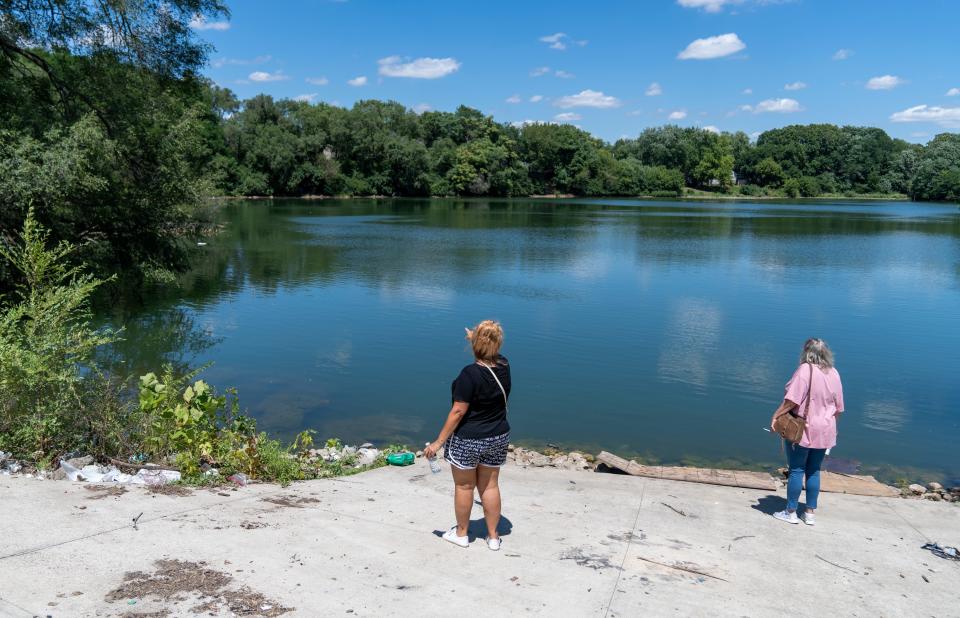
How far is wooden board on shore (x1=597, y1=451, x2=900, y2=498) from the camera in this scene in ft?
25.8

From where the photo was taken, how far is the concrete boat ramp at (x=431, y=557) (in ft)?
14.2

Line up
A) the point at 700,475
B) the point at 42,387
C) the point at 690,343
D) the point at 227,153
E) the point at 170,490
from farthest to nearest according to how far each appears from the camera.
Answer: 1. the point at 227,153
2. the point at 690,343
3. the point at 700,475
4. the point at 42,387
5. the point at 170,490

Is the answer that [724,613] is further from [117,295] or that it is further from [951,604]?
[117,295]

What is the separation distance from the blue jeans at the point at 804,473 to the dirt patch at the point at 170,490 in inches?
205

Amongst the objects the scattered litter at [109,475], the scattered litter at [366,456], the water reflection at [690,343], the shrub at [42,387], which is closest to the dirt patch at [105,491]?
the scattered litter at [109,475]

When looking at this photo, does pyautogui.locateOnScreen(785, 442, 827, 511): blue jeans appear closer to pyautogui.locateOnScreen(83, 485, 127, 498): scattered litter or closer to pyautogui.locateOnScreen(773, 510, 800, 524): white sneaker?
pyautogui.locateOnScreen(773, 510, 800, 524): white sneaker

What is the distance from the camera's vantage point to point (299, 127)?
303 feet

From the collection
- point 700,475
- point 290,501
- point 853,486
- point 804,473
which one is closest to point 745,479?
point 700,475

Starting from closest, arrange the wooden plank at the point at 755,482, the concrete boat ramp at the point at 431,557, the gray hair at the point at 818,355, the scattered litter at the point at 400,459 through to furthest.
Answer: the concrete boat ramp at the point at 431,557 < the gray hair at the point at 818,355 < the wooden plank at the point at 755,482 < the scattered litter at the point at 400,459

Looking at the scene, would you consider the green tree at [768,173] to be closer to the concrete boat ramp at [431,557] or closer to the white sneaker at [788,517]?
the concrete boat ramp at [431,557]

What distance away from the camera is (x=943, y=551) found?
224 inches

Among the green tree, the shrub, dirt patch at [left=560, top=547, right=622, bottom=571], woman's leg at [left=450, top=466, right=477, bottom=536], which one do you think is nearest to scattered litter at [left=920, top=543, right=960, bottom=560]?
dirt patch at [left=560, top=547, right=622, bottom=571]

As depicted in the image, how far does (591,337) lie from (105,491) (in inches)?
529

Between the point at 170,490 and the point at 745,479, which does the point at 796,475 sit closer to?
the point at 745,479
